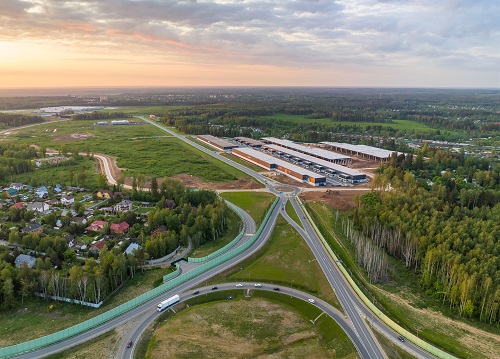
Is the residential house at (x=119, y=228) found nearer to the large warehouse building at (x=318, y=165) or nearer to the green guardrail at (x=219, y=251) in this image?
the green guardrail at (x=219, y=251)

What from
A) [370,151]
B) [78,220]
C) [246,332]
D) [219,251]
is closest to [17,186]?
[78,220]

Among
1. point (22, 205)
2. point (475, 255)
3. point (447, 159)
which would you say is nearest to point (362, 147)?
point (447, 159)

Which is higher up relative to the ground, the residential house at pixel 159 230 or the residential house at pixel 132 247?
the residential house at pixel 159 230

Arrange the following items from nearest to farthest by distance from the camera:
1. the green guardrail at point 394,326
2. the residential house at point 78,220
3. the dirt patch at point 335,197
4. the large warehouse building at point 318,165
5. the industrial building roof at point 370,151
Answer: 1. the green guardrail at point 394,326
2. the residential house at point 78,220
3. the dirt patch at point 335,197
4. the large warehouse building at point 318,165
5. the industrial building roof at point 370,151

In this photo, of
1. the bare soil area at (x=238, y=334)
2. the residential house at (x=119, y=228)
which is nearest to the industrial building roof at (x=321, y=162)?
the residential house at (x=119, y=228)

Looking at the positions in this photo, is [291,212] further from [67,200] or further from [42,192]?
[42,192]

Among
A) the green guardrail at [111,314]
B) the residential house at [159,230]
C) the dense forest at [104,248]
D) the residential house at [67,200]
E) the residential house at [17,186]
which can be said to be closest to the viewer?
the green guardrail at [111,314]
